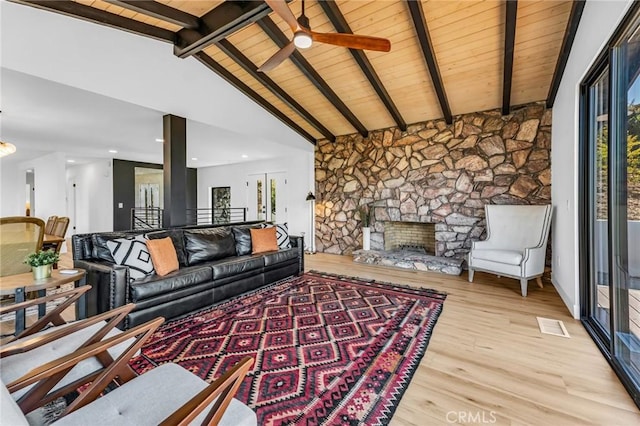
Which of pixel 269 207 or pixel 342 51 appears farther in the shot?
pixel 269 207

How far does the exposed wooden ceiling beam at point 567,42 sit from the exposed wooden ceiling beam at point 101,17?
442cm

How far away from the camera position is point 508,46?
3082mm

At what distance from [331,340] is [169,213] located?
3076 mm

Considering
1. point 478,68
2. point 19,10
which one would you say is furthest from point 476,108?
point 19,10

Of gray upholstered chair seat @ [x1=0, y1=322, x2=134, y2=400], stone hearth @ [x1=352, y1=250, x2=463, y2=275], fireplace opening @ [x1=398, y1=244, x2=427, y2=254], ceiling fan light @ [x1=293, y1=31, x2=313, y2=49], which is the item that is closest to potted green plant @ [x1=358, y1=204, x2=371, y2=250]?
stone hearth @ [x1=352, y1=250, x2=463, y2=275]

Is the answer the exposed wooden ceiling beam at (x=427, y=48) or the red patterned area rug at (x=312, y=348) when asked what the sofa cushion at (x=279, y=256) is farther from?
the exposed wooden ceiling beam at (x=427, y=48)

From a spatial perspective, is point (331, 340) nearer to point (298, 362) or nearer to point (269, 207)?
point (298, 362)

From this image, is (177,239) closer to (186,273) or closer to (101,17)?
(186,273)

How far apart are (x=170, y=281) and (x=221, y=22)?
2820mm

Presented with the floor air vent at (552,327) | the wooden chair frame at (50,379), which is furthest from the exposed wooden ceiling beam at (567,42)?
the wooden chair frame at (50,379)

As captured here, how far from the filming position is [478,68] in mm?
3662

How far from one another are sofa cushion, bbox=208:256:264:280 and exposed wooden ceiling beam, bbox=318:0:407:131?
9.44 ft

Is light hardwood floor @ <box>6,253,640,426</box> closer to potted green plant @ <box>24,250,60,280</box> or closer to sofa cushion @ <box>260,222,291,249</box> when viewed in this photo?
sofa cushion @ <box>260,222,291,249</box>

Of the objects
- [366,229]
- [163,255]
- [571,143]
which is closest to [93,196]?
[163,255]
